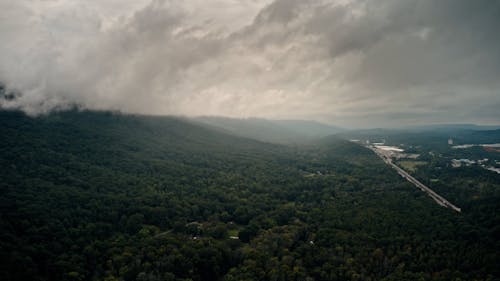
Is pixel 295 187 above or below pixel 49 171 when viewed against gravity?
below

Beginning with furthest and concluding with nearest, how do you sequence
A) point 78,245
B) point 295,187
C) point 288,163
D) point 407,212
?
point 288,163 < point 295,187 < point 407,212 < point 78,245

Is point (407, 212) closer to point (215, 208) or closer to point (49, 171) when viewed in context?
point (215, 208)

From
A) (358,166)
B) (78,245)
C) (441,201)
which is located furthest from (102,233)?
(358,166)

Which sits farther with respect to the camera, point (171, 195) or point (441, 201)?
point (441, 201)

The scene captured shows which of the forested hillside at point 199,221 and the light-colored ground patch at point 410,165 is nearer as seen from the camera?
the forested hillside at point 199,221

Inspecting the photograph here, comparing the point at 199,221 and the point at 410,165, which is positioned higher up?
the point at 410,165

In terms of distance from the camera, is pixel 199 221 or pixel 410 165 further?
pixel 410 165

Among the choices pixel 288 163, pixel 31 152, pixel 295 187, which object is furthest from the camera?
pixel 288 163

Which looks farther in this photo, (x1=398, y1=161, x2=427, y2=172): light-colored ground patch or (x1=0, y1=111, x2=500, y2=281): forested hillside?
(x1=398, y1=161, x2=427, y2=172): light-colored ground patch
